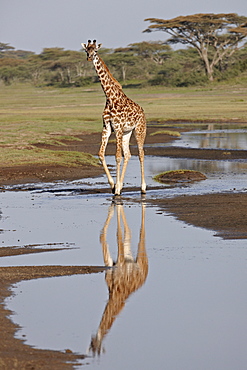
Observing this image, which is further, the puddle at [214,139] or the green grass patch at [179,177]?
the puddle at [214,139]

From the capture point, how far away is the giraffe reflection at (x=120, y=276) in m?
5.90

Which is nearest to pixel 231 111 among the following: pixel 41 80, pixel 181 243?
pixel 181 243

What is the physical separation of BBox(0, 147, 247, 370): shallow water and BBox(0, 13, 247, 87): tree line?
68.2 meters

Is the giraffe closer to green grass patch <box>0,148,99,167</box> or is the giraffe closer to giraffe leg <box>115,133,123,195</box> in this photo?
giraffe leg <box>115,133,123,195</box>

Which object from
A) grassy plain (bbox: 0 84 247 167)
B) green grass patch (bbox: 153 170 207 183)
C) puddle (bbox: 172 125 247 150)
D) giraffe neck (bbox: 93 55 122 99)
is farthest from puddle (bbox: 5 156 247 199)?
puddle (bbox: 172 125 247 150)

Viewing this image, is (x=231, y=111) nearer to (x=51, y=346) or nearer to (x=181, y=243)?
(x=181, y=243)

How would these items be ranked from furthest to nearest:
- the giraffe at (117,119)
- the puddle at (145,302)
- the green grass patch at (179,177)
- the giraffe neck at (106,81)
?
1. the green grass patch at (179,177)
2. the giraffe neck at (106,81)
3. the giraffe at (117,119)
4. the puddle at (145,302)

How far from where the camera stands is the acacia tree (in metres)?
77.4

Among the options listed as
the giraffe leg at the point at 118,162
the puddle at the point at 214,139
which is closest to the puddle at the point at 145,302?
the giraffe leg at the point at 118,162

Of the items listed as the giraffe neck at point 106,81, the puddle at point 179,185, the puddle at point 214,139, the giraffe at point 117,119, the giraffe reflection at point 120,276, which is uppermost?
the giraffe neck at point 106,81

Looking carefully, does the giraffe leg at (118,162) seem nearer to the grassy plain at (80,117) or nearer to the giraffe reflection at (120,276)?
the giraffe reflection at (120,276)

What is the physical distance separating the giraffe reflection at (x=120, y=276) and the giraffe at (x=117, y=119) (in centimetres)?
328

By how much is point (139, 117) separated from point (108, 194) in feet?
5.28

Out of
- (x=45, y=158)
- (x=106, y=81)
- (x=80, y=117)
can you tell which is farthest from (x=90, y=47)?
(x=80, y=117)
